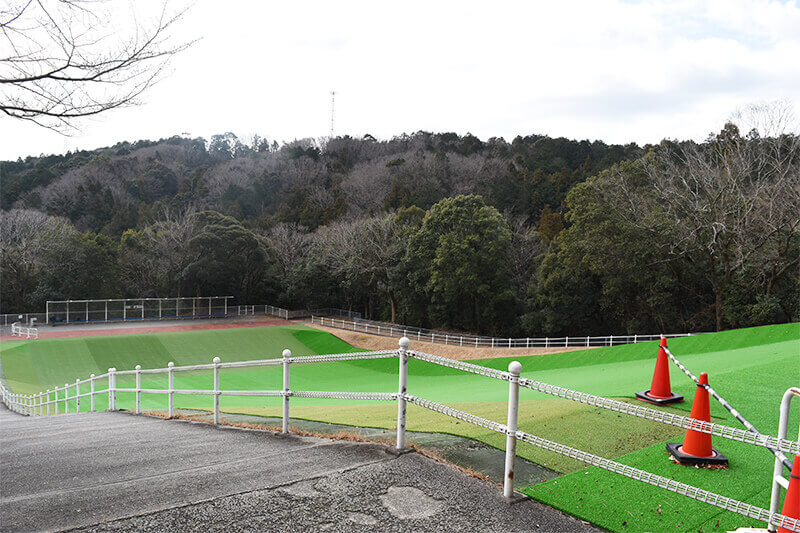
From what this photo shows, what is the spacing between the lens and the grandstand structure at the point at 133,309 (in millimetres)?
38500

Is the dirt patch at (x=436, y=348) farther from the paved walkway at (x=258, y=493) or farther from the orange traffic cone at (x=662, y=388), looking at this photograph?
the paved walkway at (x=258, y=493)

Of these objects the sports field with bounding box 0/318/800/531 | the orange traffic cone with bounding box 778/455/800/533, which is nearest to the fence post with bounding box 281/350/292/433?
the sports field with bounding box 0/318/800/531

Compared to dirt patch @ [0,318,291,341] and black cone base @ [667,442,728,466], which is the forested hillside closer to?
dirt patch @ [0,318,291,341]

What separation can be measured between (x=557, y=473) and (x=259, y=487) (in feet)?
8.25

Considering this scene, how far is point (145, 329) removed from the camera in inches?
1441

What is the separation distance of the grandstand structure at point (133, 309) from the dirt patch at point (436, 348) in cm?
1154

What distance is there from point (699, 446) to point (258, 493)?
12.5 feet

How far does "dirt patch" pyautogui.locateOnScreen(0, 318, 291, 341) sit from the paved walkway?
3207 centimetres

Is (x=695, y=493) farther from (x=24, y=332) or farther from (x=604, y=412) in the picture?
(x=24, y=332)

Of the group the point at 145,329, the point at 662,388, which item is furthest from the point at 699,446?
the point at 145,329

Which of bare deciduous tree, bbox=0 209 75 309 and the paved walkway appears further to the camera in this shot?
bare deciduous tree, bbox=0 209 75 309

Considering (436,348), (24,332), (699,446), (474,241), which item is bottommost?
(24,332)

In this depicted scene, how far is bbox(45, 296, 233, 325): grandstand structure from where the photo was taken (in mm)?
38500

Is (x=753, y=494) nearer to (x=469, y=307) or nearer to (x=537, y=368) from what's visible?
(x=537, y=368)
